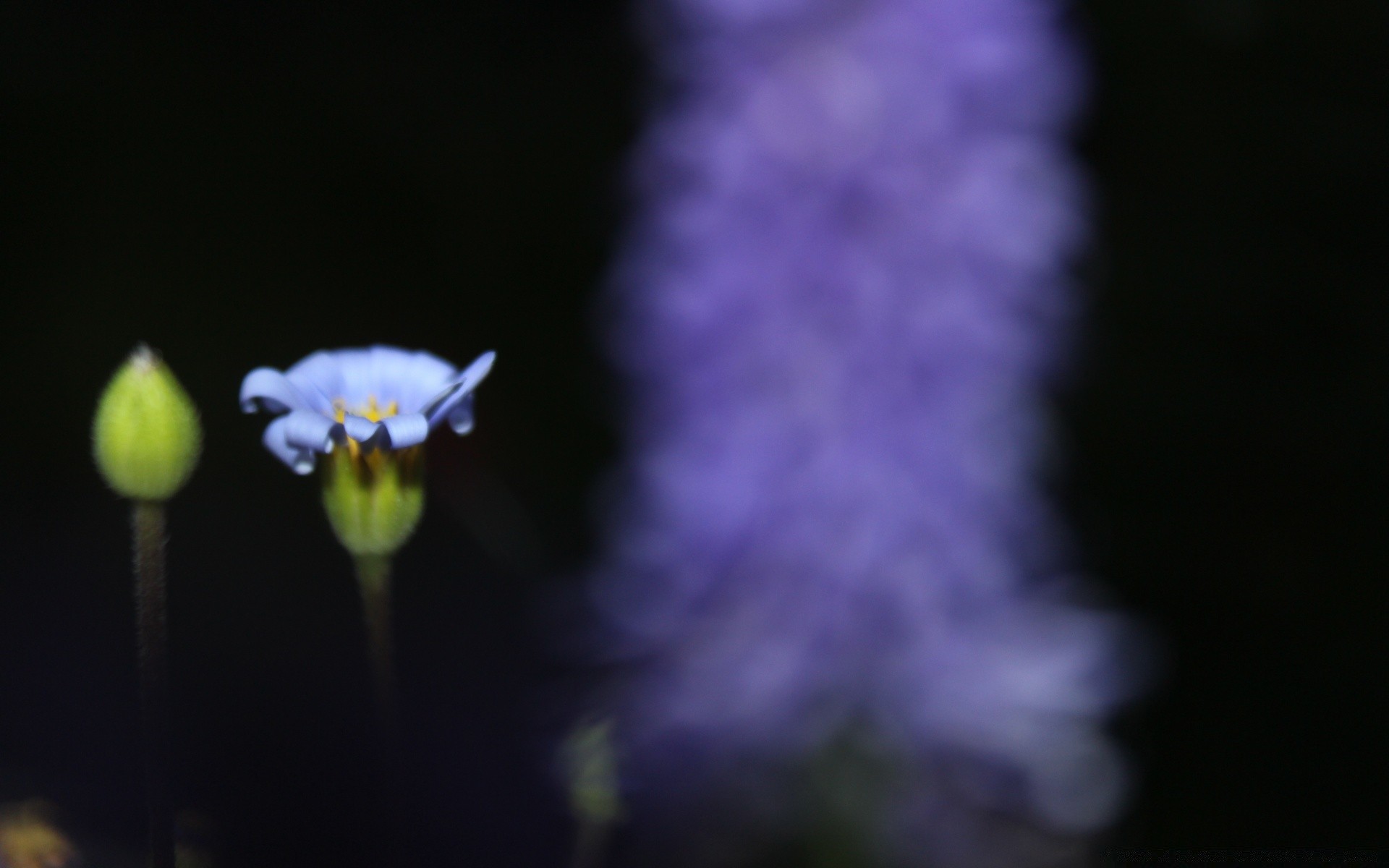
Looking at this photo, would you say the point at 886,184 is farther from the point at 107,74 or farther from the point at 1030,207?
the point at 107,74

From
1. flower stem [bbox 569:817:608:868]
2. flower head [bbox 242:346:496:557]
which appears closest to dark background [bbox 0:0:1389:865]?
flower stem [bbox 569:817:608:868]

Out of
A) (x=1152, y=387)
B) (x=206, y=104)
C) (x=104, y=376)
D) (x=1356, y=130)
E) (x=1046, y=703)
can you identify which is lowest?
(x=1046, y=703)

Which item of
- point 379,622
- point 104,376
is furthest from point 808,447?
point 104,376

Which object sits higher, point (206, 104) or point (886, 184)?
point (206, 104)

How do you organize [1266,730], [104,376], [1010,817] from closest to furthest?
1. [1010,817]
2. [1266,730]
3. [104,376]

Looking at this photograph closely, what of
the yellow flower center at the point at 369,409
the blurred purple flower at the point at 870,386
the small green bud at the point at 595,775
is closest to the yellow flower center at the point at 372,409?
the yellow flower center at the point at 369,409

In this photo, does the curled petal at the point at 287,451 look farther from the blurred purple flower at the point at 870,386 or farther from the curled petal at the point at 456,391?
the blurred purple flower at the point at 870,386

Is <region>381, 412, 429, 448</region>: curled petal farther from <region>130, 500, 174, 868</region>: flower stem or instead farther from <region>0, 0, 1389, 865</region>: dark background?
<region>0, 0, 1389, 865</region>: dark background
